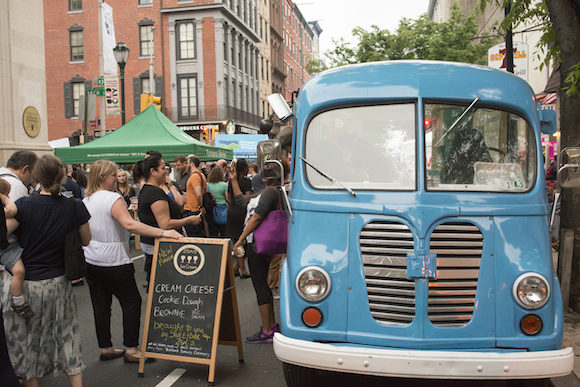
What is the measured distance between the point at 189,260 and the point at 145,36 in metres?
37.1

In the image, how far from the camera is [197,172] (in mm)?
10172

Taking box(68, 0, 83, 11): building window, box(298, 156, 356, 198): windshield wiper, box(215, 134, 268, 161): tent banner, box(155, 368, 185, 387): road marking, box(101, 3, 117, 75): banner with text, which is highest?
box(68, 0, 83, 11): building window

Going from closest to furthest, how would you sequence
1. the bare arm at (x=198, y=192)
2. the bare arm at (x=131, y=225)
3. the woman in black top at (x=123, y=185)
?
the bare arm at (x=131, y=225) < the bare arm at (x=198, y=192) < the woman in black top at (x=123, y=185)

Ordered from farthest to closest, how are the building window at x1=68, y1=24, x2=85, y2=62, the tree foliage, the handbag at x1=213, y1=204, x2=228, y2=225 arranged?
the building window at x1=68, y1=24, x2=85, y2=62 < the tree foliage < the handbag at x1=213, y1=204, x2=228, y2=225

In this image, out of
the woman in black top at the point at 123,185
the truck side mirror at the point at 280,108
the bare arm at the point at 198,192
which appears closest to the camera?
the truck side mirror at the point at 280,108

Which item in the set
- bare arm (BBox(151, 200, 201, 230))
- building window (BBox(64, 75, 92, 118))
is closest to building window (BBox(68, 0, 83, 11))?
building window (BBox(64, 75, 92, 118))

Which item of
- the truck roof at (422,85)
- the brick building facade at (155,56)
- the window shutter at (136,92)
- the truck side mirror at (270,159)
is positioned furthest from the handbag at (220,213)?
the window shutter at (136,92)

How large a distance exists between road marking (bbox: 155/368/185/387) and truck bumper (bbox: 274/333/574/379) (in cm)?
182

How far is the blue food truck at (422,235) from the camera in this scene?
371 centimetres

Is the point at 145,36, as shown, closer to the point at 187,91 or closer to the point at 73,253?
the point at 187,91

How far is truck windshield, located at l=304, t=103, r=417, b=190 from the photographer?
4.14m

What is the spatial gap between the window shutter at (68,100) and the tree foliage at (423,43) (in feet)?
67.9

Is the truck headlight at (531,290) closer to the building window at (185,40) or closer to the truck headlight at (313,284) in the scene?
the truck headlight at (313,284)

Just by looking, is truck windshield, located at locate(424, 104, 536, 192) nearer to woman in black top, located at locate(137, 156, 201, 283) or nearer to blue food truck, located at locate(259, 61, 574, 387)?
blue food truck, located at locate(259, 61, 574, 387)
